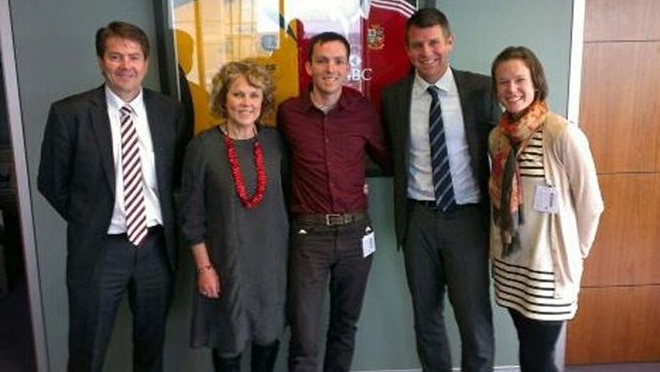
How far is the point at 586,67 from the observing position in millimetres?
2621

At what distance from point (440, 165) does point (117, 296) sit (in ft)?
4.23

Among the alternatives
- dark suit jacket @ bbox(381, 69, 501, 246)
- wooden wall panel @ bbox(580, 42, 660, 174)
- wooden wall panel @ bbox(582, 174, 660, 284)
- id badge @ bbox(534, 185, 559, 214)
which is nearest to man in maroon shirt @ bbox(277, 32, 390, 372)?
dark suit jacket @ bbox(381, 69, 501, 246)

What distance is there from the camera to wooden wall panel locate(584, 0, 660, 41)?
2578mm

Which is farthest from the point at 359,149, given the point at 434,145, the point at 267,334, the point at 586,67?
the point at 586,67

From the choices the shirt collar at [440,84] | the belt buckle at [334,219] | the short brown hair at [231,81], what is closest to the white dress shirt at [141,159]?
the short brown hair at [231,81]

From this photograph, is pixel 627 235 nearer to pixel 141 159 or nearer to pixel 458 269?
pixel 458 269

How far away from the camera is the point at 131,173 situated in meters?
2.02

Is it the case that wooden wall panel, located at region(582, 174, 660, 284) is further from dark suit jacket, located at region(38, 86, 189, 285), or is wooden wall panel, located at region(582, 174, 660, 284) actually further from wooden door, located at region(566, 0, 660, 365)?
dark suit jacket, located at region(38, 86, 189, 285)

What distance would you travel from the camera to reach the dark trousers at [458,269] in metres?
2.09

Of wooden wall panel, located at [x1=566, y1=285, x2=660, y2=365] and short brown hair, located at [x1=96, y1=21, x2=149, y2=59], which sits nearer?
short brown hair, located at [x1=96, y1=21, x2=149, y2=59]

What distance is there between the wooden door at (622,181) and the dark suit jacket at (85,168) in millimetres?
1927

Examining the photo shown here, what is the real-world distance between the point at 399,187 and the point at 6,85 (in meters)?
1.66

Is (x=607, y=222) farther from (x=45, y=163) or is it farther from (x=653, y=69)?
(x=45, y=163)

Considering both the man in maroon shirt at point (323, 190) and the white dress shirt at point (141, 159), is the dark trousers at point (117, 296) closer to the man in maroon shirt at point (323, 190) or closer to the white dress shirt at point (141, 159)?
the white dress shirt at point (141, 159)
